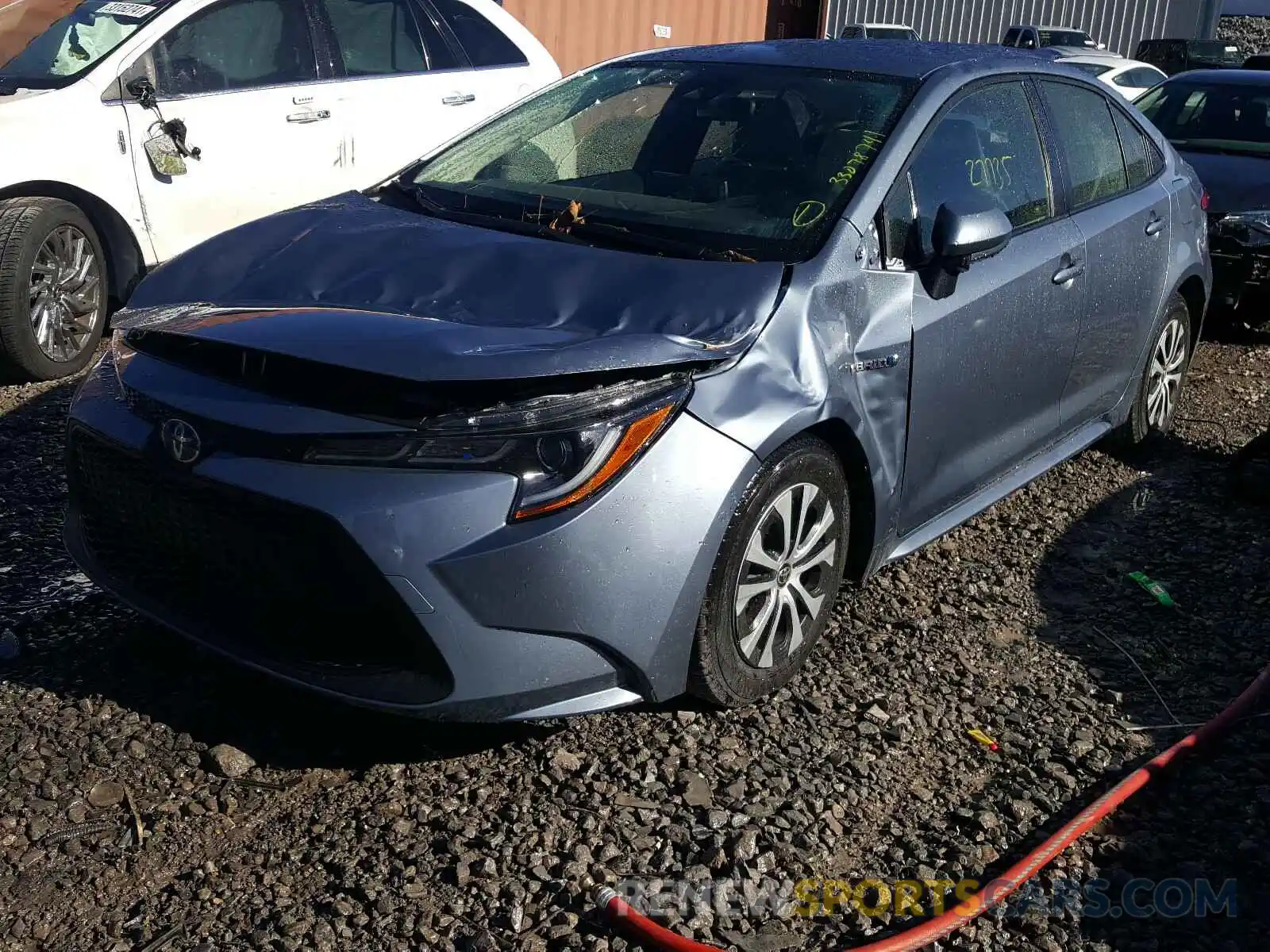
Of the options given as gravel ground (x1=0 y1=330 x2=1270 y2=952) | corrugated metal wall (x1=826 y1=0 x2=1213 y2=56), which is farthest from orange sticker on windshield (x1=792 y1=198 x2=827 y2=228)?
corrugated metal wall (x1=826 y1=0 x2=1213 y2=56)

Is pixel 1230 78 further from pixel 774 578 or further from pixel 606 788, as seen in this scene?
pixel 606 788

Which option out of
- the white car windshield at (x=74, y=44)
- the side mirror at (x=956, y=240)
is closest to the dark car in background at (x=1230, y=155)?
the side mirror at (x=956, y=240)

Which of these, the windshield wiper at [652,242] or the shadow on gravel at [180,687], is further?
the windshield wiper at [652,242]

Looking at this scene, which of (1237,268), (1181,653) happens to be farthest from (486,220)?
(1237,268)

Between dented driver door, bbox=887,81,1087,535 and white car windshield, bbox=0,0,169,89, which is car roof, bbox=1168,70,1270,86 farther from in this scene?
white car windshield, bbox=0,0,169,89

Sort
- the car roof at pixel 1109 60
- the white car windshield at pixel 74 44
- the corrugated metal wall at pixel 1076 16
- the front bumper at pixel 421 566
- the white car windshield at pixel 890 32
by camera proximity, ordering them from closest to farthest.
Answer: the front bumper at pixel 421 566 < the white car windshield at pixel 74 44 < the car roof at pixel 1109 60 < the white car windshield at pixel 890 32 < the corrugated metal wall at pixel 1076 16

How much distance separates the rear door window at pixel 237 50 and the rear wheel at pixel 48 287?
0.80 metres

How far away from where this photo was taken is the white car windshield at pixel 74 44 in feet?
18.6

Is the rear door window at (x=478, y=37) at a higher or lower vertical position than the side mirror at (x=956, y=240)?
higher

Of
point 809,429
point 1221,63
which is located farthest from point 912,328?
point 1221,63

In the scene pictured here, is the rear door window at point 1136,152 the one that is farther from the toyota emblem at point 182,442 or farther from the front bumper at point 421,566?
the toyota emblem at point 182,442

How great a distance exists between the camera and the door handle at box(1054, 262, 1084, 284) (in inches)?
154

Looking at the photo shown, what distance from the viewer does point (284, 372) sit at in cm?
265

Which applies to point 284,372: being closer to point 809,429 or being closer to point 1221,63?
point 809,429
